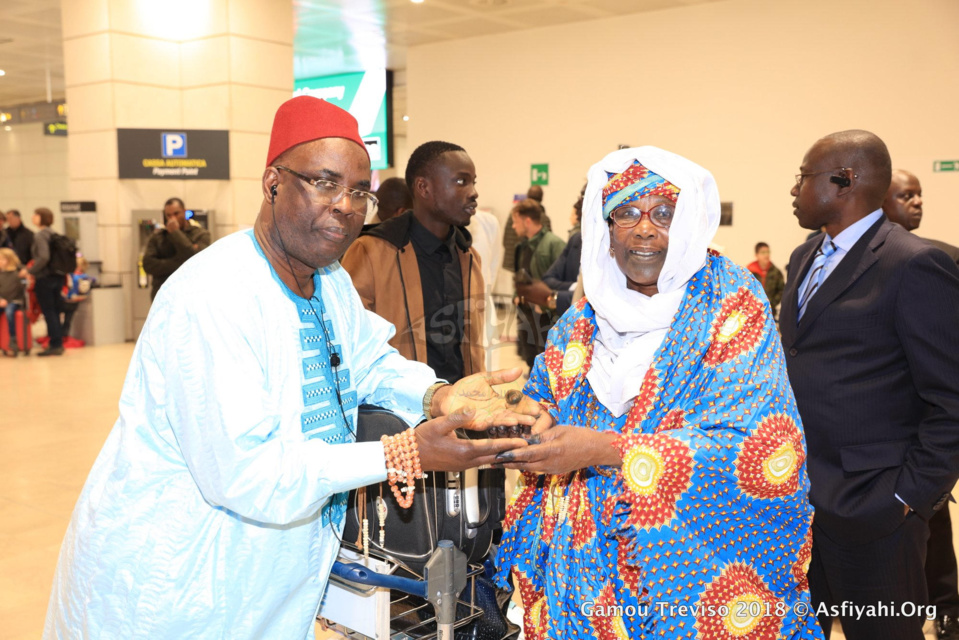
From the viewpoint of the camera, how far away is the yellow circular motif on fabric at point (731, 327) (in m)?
1.75

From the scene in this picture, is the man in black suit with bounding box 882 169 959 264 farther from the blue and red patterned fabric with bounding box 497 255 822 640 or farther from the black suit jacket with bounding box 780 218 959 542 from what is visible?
the blue and red patterned fabric with bounding box 497 255 822 640

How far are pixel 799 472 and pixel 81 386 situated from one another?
8404 millimetres

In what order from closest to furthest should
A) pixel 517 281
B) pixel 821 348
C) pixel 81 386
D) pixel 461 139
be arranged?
pixel 821 348, pixel 517 281, pixel 81 386, pixel 461 139

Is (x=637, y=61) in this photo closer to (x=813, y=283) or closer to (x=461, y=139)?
(x=461, y=139)

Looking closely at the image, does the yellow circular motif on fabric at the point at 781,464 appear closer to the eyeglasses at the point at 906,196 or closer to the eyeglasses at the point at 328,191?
the eyeglasses at the point at 328,191

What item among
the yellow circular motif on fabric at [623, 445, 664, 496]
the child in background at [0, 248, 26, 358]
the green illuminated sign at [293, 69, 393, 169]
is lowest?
the child in background at [0, 248, 26, 358]

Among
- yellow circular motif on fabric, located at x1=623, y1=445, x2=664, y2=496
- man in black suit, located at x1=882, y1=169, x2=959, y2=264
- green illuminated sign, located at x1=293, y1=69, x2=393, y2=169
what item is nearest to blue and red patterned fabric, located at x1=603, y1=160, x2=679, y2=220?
yellow circular motif on fabric, located at x1=623, y1=445, x2=664, y2=496

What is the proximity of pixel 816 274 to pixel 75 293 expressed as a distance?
1085cm

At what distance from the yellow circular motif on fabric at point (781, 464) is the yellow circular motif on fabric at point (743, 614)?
0.29 metres

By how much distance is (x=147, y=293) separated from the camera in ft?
37.7

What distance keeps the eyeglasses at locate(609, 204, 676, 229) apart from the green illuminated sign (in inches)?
593

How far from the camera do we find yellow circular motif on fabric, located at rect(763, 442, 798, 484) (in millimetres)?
1702

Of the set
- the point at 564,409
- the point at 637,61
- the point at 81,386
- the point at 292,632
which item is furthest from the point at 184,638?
the point at 637,61

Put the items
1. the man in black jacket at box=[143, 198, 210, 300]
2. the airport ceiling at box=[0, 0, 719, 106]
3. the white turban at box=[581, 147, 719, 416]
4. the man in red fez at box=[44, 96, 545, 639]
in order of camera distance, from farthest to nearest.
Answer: the airport ceiling at box=[0, 0, 719, 106], the man in black jacket at box=[143, 198, 210, 300], the white turban at box=[581, 147, 719, 416], the man in red fez at box=[44, 96, 545, 639]
